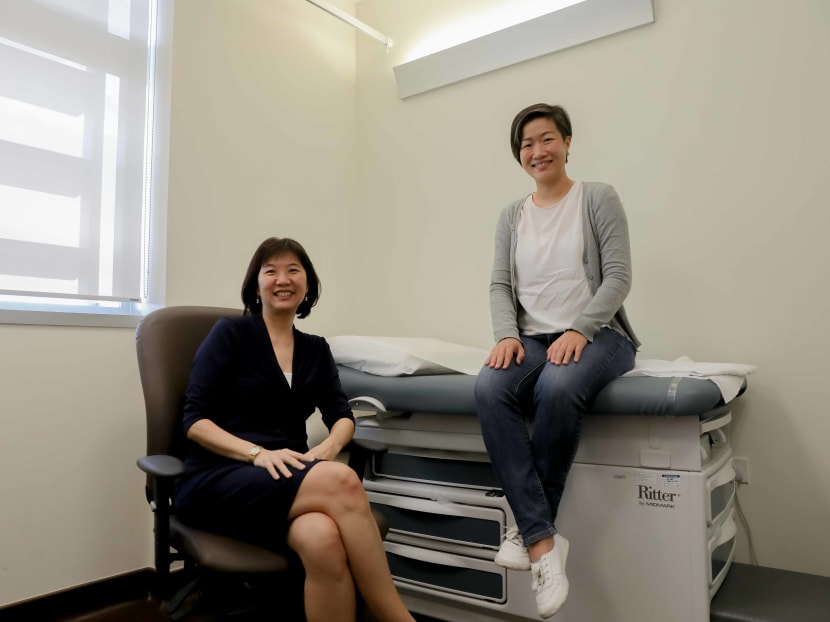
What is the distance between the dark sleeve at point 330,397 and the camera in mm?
1805

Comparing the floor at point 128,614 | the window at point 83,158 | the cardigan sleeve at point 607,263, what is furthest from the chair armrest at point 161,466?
A: the cardigan sleeve at point 607,263

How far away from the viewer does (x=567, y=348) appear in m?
1.68

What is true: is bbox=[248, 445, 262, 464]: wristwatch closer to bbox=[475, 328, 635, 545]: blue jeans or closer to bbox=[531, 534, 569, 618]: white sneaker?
bbox=[475, 328, 635, 545]: blue jeans

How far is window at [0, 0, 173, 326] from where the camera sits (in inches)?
78.6

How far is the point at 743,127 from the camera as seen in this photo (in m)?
2.15

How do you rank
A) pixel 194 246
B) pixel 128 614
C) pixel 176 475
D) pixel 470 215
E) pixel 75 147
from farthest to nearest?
pixel 470 215 → pixel 194 246 → pixel 75 147 → pixel 128 614 → pixel 176 475

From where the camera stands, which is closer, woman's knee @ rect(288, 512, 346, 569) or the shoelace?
woman's knee @ rect(288, 512, 346, 569)

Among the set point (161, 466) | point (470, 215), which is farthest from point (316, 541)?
point (470, 215)

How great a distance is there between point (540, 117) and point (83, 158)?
157 centimetres

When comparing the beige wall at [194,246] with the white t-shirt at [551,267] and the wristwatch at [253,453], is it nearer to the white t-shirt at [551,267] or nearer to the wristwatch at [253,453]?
the wristwatch at [253,453]

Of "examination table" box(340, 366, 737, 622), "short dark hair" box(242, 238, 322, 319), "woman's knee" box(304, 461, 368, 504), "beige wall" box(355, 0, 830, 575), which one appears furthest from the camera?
"beige wall" box(355, 0, 830, 575)

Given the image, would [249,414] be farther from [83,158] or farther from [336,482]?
[83,158]

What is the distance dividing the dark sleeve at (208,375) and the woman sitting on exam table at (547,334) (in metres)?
0.70

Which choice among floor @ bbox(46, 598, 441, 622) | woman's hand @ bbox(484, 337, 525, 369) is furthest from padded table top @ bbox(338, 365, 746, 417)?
floor @ bbox(46, 598, 441, 622)
